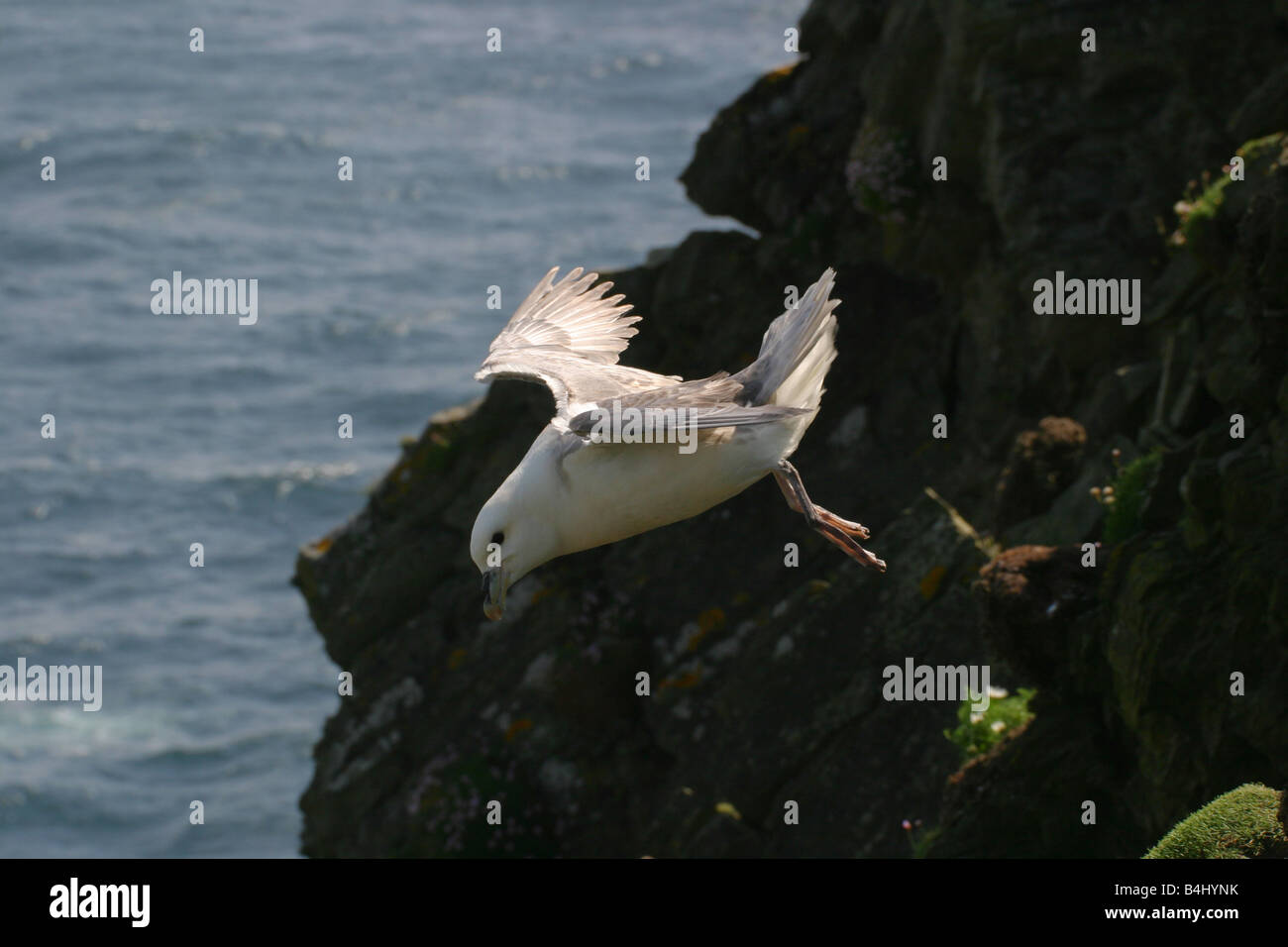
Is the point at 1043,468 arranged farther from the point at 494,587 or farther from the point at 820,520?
the point at 494,587

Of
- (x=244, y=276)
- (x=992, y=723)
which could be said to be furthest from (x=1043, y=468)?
(x=244, y=276)

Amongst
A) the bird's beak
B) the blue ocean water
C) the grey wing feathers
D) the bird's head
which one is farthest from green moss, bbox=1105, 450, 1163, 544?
the blue ocean water

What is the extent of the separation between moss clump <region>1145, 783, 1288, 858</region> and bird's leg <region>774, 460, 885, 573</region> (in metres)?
1.72

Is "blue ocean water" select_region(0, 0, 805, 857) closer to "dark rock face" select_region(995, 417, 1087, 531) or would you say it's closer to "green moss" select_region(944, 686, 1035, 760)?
"dark rock face" select_region(995, 417, 1087, 531)

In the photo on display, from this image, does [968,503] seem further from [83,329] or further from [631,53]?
[631,53]

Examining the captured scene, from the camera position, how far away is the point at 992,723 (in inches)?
393

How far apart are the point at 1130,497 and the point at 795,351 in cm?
344

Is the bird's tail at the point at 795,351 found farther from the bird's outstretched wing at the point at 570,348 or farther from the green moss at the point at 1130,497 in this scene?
the green moss at the point at 1130,497

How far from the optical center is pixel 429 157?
47.1m

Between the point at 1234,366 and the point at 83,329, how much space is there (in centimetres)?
3824

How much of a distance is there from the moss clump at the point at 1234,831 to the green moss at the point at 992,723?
10.6 ft

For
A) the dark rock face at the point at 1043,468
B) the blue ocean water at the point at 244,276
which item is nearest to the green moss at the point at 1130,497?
the dark rock face at the point at 1043,468

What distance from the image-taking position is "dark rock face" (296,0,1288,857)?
884cm

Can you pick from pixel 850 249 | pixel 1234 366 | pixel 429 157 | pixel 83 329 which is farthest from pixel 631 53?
pixel 1234 366
